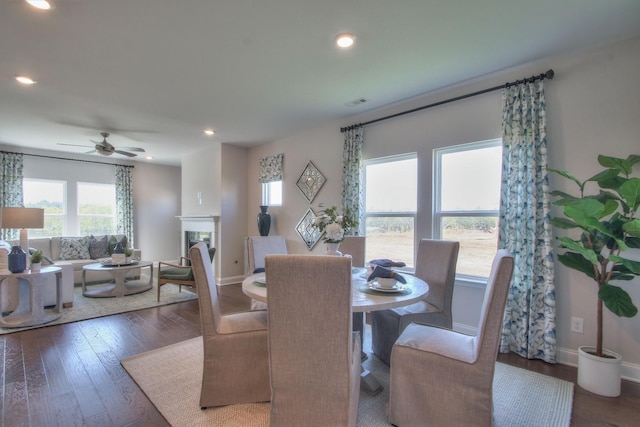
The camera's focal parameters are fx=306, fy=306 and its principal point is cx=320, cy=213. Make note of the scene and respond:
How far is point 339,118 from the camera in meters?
4.30

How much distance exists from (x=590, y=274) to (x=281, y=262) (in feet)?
7.56

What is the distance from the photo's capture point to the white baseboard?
7.58 ft

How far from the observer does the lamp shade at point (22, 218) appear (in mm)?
3857

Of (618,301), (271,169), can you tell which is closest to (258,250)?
(271,169)

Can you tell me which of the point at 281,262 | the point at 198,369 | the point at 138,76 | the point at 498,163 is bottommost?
the point at 198,369

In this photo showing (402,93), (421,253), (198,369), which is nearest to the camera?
(198,369)

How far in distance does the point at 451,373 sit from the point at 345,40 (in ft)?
7.73

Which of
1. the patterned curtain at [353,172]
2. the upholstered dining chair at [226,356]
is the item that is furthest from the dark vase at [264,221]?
the upholstered dining chair at [226,356]

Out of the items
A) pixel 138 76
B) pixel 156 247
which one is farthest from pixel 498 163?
pixel 156 247

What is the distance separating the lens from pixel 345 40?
92.4 inches

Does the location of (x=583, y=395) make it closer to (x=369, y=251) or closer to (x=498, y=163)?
(x=498, y=163)

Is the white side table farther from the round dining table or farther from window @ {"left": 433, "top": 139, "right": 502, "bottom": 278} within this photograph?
window @ {"left": 433, "top": 139, "right": 502, "bottom": 278}

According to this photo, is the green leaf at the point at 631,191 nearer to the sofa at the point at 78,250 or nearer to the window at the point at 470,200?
the window at the point at 470,200

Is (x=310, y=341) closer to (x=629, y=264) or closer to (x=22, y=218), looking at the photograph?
(x=629, y=264)
